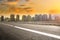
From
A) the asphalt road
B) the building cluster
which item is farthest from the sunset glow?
the asphalt road

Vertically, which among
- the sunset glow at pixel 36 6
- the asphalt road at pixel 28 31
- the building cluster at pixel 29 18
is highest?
the sunset glow at pixel 36 6

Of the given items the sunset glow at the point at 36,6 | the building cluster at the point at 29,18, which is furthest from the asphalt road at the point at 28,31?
the sunset glow at the point at 36,6

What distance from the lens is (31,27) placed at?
1.66 m

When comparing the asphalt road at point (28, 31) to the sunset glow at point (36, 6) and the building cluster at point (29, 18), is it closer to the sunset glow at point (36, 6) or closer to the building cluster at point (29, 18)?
the building cluster at point (29, 18)

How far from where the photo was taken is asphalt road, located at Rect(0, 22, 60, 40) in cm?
156

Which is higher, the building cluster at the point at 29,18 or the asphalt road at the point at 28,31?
the building cluster at the point at 29,18

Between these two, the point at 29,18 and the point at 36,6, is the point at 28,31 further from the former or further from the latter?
the point at 36,6

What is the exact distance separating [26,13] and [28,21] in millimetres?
103

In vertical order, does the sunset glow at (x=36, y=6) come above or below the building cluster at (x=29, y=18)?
above

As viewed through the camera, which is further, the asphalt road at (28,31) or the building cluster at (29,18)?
the building cluster at (29,18)

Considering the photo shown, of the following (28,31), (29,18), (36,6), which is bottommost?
(28,31)

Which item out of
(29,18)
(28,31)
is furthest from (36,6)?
(28,31)

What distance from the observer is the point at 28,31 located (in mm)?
1633

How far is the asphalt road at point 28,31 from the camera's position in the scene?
61.2 inches
